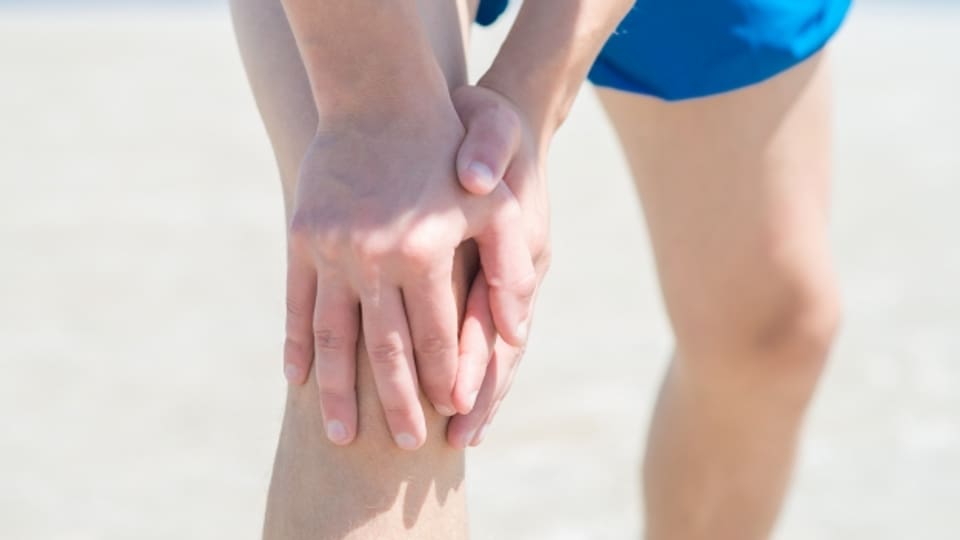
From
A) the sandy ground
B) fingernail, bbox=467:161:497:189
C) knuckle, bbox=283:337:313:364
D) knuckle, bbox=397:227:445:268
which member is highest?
fingernail, bbox=467:161:497:189

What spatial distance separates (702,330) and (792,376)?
12cm

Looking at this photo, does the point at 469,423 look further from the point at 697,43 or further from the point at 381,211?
the point at 697,43

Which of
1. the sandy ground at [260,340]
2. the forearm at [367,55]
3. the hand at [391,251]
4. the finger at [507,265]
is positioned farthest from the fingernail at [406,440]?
the sandy ground at [260,340]

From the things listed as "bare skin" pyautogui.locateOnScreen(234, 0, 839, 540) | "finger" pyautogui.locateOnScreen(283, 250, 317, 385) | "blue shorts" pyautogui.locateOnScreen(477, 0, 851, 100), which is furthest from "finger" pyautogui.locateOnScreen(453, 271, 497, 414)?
"blue shorts" pyautogui.locateOnScreen(477, 0, 851, 100)

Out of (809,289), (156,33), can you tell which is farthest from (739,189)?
(156,33)

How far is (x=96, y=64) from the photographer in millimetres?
5531

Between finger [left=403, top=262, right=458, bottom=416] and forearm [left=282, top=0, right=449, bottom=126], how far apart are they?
114 mm

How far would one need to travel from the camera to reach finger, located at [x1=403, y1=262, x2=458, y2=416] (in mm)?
978

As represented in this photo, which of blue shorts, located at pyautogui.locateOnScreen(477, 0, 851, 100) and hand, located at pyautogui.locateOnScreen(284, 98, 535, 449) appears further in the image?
blue shorts, located at pyautogui.locateOnScreen(477, 0, 851, 100)

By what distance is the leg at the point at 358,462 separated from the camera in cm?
100

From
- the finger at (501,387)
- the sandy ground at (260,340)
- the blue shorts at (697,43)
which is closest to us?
the finger at (501,387)

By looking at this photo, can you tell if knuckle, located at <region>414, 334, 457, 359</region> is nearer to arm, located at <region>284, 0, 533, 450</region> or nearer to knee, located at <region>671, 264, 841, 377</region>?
Result: arm, located at <region>284, 0, 533, 450</region>

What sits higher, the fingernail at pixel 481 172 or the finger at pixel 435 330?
the fingernail at pixel 481 172

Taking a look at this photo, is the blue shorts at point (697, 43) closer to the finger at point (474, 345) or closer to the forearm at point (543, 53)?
Result: the forearm at point (543, 53)
